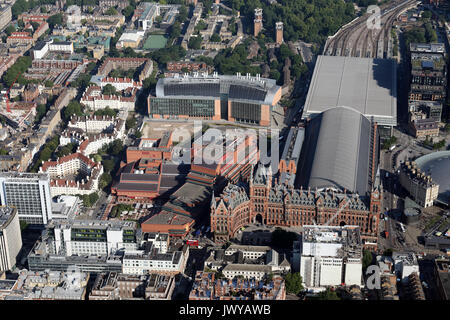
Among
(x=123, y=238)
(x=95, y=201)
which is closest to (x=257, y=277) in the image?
(x=123, y=238)

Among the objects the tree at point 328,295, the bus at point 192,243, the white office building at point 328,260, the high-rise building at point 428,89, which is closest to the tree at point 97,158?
the bus at point 192,243

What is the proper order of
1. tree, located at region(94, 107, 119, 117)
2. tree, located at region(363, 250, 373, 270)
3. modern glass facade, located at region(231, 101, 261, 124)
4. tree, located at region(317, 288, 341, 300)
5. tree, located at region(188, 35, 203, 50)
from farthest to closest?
tree, located at region(188, 35, 203, 50) < tree, located at region(94, 107, 119, 117) < modern glass facade, located at region(231, 101, 261, 124) < tree, located at region(363, 250, 373, 270) < tree, located at region(317, 288, 341, 300)

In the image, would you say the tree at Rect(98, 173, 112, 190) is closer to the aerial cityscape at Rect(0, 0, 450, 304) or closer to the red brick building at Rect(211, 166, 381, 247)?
the aerial cityscape at Rect(0, 0, 450, 304)

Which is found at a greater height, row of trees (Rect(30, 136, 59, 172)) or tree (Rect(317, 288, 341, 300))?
tree (Rect(317, 288, 341, 300))

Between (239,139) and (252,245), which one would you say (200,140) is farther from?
(252,245)

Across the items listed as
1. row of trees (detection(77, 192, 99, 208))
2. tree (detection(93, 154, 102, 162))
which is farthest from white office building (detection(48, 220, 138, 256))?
tree (detection(93, 154, 102, 162))

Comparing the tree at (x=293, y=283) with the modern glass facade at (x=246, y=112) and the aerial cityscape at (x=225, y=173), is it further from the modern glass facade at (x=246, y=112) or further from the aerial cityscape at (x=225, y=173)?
the modern glass facade at (x=246, y=112)

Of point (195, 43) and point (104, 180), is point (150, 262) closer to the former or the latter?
point (104, 180)
